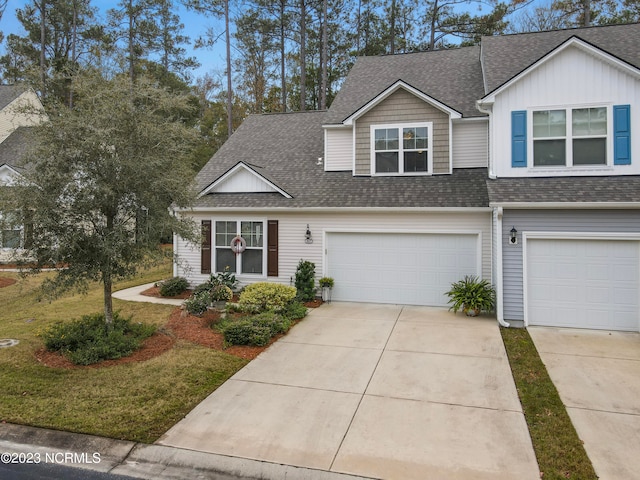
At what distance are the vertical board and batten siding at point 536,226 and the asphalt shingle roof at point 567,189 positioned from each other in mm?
312

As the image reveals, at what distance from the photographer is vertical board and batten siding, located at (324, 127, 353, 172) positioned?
1306 cm

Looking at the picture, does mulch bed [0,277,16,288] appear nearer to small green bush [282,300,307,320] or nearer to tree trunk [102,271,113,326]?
tree trunk [102,271,113,326]

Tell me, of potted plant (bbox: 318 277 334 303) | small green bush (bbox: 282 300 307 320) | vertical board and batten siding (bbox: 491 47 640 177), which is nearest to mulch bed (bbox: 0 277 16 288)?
small green bush (bbox: 282 300 307 320)

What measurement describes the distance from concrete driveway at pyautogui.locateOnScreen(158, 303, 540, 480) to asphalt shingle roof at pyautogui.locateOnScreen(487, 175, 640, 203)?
3084mm

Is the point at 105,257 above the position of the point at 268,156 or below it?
below

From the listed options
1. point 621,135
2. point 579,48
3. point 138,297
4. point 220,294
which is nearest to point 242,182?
point 220,294

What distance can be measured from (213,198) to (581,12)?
71.6ft

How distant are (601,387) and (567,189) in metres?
4.62

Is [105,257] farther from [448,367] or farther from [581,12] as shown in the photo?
[581,12]

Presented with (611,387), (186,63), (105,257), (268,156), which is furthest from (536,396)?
(186,63)

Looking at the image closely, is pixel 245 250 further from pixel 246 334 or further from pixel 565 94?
pixel 565 94

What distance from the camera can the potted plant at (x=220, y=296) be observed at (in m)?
10.8

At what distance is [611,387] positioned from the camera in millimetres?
6023

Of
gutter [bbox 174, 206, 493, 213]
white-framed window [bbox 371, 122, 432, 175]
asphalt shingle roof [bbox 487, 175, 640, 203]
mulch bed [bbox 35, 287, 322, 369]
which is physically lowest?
mulch bed [bbox 35, 287, 322, 369]
